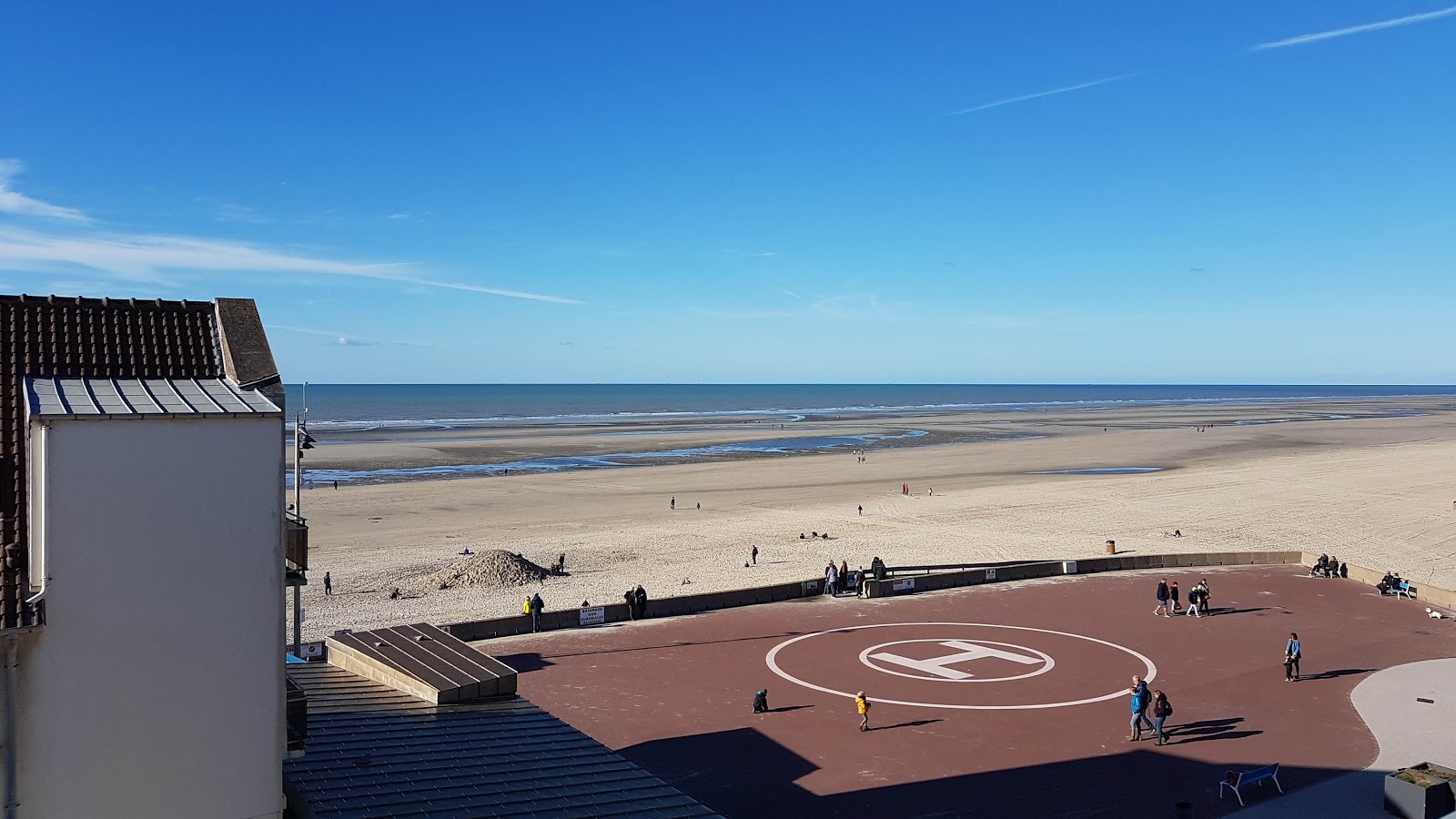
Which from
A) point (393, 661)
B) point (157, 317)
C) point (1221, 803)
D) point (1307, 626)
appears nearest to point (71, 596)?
point (157, 317)

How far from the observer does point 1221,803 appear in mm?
17203

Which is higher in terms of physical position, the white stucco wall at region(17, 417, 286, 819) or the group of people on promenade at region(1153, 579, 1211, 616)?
the white stucco wall at region(17, 417, 286, 819)

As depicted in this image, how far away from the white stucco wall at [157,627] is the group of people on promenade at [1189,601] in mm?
27369

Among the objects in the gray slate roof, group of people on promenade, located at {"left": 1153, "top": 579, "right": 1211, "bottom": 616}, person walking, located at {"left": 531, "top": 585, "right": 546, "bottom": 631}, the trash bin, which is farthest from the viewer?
group of people on promenade, located at {"left": 1153, "top": 579, "right": 1211, "bottom": 616}

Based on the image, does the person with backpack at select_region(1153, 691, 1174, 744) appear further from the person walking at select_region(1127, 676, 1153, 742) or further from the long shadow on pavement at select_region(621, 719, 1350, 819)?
the long shadow on pavement at select_region(621, 719, 1350, 819)

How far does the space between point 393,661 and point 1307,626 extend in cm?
2517

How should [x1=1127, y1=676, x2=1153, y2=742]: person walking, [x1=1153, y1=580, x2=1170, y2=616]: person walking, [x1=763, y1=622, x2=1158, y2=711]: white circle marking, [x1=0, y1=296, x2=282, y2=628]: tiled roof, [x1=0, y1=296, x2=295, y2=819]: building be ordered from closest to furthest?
[x1=0, y1=296, x2=295, y2=819]: building
[x1=0, y1=296, x2=282, y2=628]: tiled roof
[x1=1127, y1=676, x2=1153, y2=742]: person walking
[x1=763, y1=622, x2=1158, y2=711]: white circle marking
[x1=1153, y1=580, x2=1170, y2=616]: person walking

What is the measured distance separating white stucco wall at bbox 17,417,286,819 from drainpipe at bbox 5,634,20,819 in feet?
0.22

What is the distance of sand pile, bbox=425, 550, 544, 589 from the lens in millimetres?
36469

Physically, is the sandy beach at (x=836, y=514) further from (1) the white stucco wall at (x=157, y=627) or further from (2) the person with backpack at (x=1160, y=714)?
(1) the white stucco wall at (x=157, y=627)

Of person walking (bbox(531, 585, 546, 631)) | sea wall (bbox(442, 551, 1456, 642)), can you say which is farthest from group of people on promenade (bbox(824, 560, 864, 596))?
person walking (bbox(531, 585, 546, 631))

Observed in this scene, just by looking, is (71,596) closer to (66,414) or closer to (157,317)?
(66,414)

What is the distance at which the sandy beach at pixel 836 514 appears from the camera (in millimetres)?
38750

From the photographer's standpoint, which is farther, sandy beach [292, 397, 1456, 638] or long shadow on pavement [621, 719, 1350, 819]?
sandy beach [292, 397, 1456, 638]
